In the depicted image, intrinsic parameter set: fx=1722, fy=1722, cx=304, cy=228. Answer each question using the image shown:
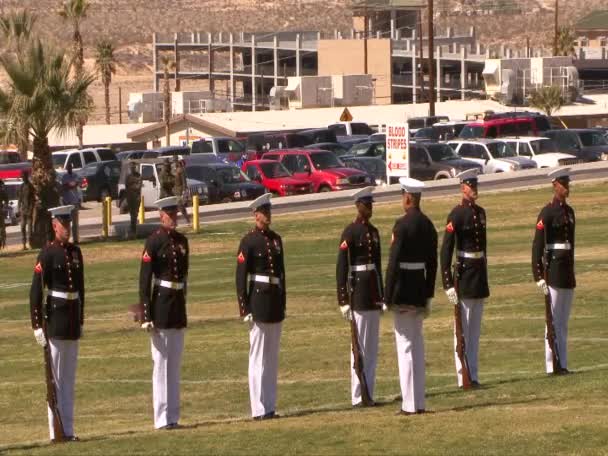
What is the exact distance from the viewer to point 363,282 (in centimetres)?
1655

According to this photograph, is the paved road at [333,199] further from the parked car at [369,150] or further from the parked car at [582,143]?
the parked car at [369,150]

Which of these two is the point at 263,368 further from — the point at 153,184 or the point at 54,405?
the point at 153,184

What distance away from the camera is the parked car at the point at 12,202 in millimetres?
48406

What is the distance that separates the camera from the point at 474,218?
17328 mm

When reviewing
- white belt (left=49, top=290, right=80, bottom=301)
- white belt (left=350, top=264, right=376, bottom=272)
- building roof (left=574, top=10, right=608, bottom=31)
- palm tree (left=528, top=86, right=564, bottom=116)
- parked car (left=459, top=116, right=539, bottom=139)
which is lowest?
white belt (left=49, top=290, right=80, bottom=301)

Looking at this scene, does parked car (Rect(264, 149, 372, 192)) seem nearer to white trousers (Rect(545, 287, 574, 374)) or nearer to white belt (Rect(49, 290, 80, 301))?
white trousers (Rect(545, 287, 574, 374))

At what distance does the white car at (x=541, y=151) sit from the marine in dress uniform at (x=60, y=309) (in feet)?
140

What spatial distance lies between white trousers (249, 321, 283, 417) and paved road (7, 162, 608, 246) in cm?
2813

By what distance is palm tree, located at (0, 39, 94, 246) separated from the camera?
134ft

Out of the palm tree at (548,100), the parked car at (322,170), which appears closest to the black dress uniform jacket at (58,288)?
the parked car at (322,170)

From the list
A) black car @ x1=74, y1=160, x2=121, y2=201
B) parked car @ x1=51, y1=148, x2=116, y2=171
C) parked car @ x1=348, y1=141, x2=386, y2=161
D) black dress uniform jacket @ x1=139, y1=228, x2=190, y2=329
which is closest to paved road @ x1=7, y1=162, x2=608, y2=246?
black car @ x1=74, y1=160, x2=121, y2=201

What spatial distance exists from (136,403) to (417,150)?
1518 inches

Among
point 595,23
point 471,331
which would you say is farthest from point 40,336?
point 595,23

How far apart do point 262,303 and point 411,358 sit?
156 centimetres
